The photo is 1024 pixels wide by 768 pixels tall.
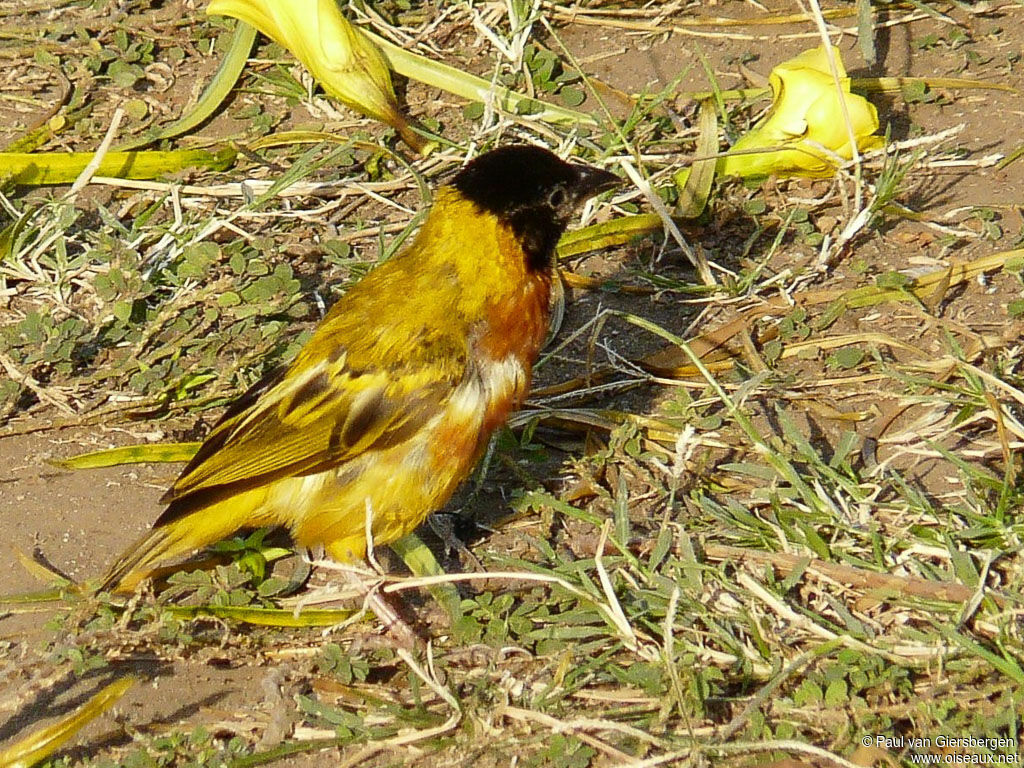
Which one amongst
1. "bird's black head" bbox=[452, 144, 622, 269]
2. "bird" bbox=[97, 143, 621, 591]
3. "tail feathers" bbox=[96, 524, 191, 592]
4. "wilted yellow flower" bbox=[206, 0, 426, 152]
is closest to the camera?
"tail feathers" bbox=[96, 524, 191, 592]

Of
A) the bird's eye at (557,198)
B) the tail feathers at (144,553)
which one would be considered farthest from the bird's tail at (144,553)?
the bird's eye at (557,198)

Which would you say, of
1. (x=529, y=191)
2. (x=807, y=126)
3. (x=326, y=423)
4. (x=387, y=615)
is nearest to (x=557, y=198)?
(x=529, y=191)

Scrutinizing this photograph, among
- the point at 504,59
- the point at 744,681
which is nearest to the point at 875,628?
the point at 744,681

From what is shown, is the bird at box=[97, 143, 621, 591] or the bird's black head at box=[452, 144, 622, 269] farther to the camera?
the bird's black head at box=[452, 144, 622, 269]

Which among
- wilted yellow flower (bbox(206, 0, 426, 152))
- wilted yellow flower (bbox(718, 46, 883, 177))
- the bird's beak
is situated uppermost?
wilted yellow flower (bbox(206, 0, 426, 152))

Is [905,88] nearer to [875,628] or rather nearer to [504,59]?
[504,59]

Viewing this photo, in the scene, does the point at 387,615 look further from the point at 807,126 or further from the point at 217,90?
the point at 217,90

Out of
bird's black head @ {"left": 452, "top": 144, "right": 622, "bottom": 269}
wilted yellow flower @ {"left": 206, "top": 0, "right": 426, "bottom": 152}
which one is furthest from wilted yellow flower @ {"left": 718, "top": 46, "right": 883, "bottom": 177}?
wilted yellow flower @ {"left": 206, "top": 0, "right": 426, "bottom": 152}

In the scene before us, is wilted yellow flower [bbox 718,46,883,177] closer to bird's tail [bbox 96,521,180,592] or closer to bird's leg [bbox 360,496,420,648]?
bird's leg [bbox 360,496,420,648]
